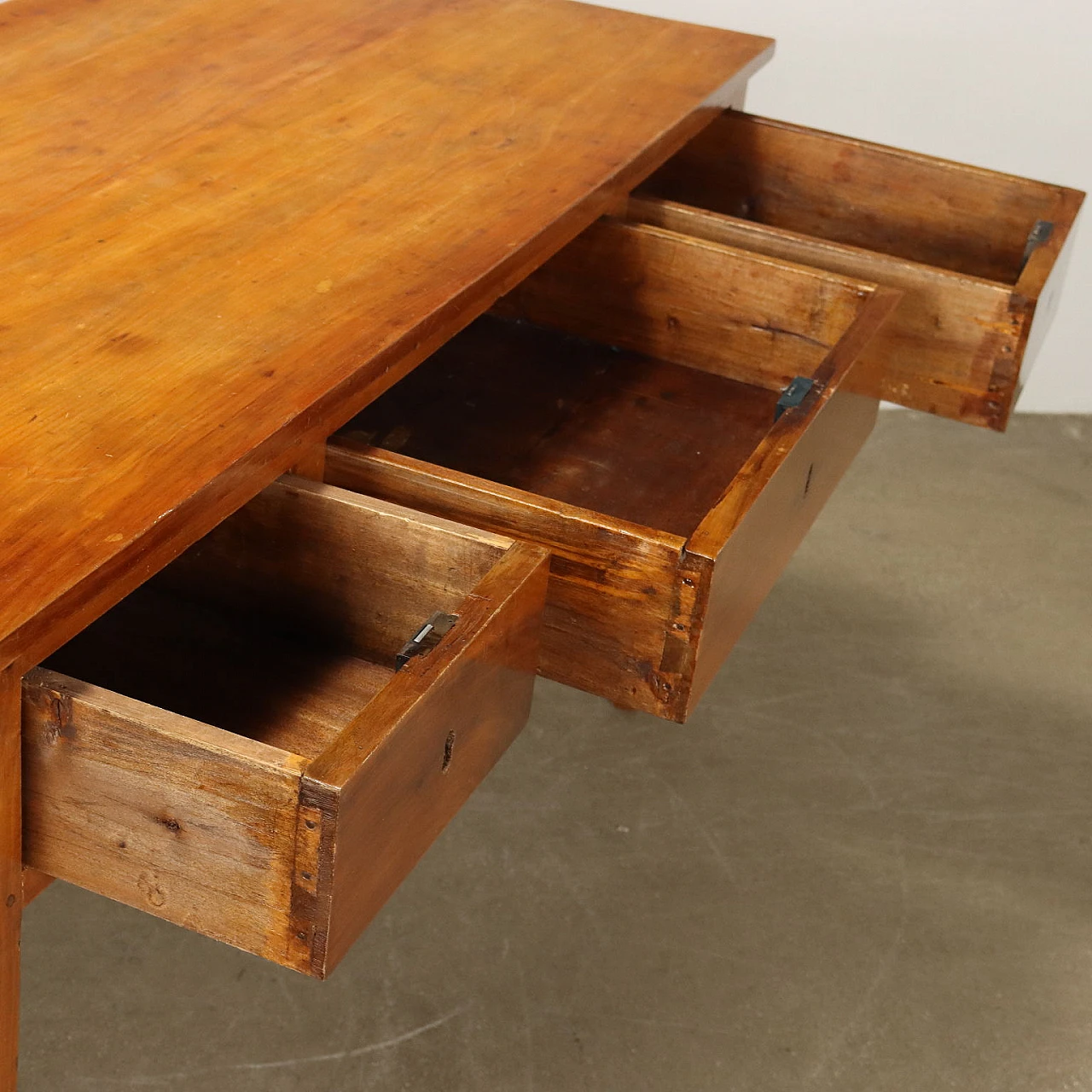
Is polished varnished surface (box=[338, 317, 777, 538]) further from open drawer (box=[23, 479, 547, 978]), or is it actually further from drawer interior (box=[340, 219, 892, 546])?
open drawer (box=[23, 479, 547, 978])

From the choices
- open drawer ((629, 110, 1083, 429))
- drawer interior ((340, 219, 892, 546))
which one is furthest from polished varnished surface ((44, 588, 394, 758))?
open drawer ((629, 110, 1083, 429))

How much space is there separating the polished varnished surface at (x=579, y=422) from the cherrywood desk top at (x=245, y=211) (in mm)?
253

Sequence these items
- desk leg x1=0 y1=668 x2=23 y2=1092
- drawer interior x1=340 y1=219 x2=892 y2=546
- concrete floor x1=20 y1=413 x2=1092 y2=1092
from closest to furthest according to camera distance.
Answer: desk leg x1=0 y1=668 x2=23 y2=1092, drawer interior x1=340 y1=219 x2=892 y2=546, concrete floor x1=20 y1=413 x2=1092 y2=1092

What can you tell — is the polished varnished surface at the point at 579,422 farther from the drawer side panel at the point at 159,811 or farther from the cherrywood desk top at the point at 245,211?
the drawer side panel at the point at 159,811

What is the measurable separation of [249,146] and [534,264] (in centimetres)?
33

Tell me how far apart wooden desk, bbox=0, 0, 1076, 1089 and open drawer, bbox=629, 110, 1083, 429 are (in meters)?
0.01

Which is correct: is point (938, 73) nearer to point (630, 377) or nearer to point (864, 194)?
point (864, 194)

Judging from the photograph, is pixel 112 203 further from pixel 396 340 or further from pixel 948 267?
pixel 948 267

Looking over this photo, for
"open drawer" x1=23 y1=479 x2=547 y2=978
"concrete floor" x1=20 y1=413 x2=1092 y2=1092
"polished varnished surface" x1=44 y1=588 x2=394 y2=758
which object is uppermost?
"open drawer" x1=23 y1=479 x2=547 y2=978

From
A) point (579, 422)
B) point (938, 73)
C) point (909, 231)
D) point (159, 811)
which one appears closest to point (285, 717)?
point (159, 811)

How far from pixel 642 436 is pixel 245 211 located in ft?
1.72

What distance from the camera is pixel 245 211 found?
4.89ft

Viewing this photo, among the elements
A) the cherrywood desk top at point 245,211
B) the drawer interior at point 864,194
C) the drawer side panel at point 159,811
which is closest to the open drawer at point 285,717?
the drawer side panel at point 159,811

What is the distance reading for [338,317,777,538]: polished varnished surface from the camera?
1.72 meters
